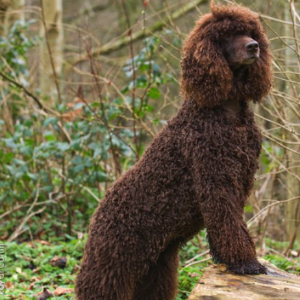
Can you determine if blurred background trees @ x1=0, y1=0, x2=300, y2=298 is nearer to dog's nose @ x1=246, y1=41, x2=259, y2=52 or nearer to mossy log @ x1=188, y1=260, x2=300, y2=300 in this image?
dog's nose @ x1=246, y1=41, x2=259, y2=52

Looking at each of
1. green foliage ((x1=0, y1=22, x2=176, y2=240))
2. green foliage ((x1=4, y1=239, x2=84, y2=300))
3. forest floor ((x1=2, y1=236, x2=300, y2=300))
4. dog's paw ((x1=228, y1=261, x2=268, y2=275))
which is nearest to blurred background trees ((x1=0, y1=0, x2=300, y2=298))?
green foliage ((x1=0, y1=22, x2=176, y2=240))

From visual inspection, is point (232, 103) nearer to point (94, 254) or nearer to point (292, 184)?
point (94, 254)

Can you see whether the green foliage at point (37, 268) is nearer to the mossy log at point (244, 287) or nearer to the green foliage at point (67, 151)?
the green foliage at point (67, 151)

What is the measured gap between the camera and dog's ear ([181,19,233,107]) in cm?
265

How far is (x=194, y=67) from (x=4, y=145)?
3.84 m

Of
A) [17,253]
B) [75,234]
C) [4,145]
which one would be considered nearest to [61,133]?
[4,145]

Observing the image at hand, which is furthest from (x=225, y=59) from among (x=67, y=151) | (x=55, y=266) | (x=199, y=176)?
(x=67, y=151)

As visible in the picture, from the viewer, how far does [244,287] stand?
2617mm

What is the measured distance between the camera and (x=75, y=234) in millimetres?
5711

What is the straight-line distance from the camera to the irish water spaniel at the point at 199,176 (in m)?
2.69

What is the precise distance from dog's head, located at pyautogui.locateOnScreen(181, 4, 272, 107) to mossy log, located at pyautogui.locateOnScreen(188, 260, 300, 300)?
100 centimetres

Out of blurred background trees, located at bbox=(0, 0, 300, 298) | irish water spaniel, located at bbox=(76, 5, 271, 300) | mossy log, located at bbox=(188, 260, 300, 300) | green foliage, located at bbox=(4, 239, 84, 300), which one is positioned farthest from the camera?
blurred background trees, located at bbox=(0, 0, 300, 298)

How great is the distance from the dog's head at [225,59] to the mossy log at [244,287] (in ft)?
3.29

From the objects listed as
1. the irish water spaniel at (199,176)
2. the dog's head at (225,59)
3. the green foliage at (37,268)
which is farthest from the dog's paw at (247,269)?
the green foliage at (37,268)
